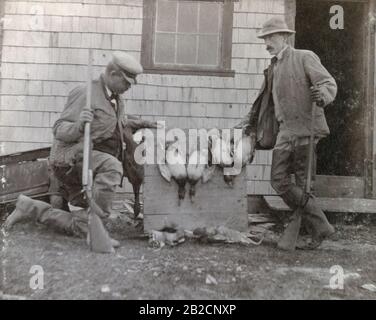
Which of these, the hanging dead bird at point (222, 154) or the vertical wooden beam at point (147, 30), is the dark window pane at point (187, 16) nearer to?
the vertical wooden beam at point (147, 30)

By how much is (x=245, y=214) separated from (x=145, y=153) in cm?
111

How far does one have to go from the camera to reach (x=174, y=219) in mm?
4297

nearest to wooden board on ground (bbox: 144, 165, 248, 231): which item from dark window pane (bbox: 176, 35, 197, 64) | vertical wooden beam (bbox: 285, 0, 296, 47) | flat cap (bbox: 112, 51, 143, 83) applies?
flat cap (bbox: 112, 51, 143, 83)

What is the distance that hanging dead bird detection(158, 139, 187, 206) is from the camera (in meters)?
4.23

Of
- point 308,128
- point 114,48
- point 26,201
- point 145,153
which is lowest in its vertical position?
point 26,201

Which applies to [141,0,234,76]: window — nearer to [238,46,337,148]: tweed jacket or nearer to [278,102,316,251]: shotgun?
[238,46,337,148]: tweed jacket

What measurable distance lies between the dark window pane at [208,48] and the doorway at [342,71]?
148cm

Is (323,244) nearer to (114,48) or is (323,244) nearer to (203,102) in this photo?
(203,102)

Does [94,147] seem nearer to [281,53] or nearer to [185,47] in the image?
[281,53]

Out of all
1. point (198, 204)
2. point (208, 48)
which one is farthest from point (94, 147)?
point (208, 48)

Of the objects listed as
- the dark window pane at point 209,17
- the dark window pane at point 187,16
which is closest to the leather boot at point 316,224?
the dark window pane at point 209,17

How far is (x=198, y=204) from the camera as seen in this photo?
14.3ft
